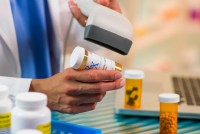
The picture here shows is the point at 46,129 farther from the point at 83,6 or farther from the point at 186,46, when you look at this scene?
the point at 186,46

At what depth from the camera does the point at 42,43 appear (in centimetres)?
136

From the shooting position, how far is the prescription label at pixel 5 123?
2.48 ft

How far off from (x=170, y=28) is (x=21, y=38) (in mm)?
1809

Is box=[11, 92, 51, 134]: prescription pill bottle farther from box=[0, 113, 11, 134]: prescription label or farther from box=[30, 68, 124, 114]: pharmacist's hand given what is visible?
box=[30, 68, 124, 114]: pharmacist's hand

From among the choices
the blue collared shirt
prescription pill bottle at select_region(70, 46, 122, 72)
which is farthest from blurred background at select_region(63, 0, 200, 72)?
prescription pill bottle at select_region(70, 46, 122, 72)

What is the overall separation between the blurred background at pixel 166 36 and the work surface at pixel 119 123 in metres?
1.58

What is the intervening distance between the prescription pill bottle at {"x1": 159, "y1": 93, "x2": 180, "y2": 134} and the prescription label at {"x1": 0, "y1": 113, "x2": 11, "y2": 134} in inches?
15.7

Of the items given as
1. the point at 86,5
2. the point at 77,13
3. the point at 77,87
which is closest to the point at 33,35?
the point at 77,13

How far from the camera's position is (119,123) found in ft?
3.78

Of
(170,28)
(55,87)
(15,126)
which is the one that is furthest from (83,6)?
(170,28)

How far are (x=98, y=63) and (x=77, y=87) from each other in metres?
0.10

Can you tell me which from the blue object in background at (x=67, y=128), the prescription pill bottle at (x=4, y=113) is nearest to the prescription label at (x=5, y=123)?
the prescription pill bottle at (x=4, y=113)

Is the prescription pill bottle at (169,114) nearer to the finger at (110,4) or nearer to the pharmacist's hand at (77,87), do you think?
the pharmacist's hand at (77,87)

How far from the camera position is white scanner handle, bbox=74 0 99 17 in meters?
1.05
